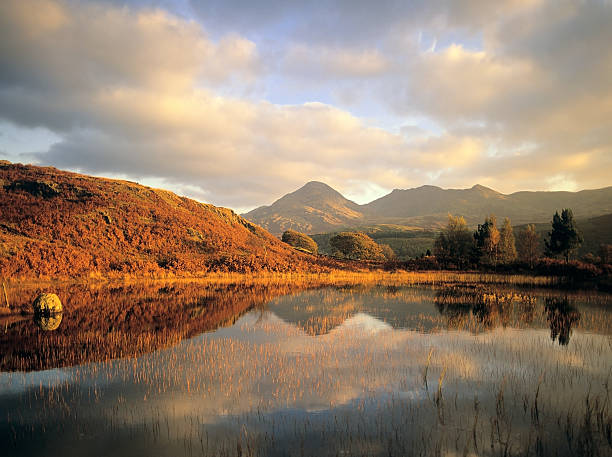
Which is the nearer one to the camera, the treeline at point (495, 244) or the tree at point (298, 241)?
the treeline at point (495, 244)

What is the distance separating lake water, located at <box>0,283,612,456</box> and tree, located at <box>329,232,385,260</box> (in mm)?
100904

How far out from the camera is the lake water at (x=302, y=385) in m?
8.59

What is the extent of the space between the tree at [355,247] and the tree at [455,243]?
31.9 metres

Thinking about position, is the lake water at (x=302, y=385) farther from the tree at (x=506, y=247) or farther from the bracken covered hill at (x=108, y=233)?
the tree at (x=506, y=247)

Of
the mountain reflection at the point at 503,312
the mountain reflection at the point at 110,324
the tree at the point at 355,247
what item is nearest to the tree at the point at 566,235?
the tree at the point at 355,247

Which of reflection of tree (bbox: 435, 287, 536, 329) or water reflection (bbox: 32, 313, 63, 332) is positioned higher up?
water reflection (bbox: 32, 313, 63, 332)

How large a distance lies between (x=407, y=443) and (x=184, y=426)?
5633mm

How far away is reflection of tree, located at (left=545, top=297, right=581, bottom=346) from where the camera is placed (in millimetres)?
20281

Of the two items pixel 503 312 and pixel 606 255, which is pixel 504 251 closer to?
pixel 606 255

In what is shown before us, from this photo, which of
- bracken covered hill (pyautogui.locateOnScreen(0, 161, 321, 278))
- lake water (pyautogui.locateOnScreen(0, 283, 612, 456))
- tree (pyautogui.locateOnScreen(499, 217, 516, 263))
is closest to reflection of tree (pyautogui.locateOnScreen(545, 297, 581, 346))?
lake water (pyautogui.locateOnScreen(0, 283, 612, 456))

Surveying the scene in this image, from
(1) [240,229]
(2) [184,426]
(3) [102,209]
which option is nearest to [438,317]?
(2) [184,426]

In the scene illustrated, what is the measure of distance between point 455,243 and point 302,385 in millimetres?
90534

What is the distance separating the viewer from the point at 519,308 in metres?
30.1

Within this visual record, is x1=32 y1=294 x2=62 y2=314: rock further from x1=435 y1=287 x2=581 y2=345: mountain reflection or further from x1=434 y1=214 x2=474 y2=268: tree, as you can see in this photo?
x1=434 y1=214 x2=474 y2=268: tree
